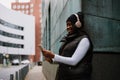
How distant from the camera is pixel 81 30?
3869mm

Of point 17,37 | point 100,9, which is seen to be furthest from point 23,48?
point 100,9

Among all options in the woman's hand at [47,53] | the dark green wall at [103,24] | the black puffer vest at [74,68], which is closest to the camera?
the woman's hand at [47,53]

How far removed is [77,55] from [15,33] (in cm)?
9854

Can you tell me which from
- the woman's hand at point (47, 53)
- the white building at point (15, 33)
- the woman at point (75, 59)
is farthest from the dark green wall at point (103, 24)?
the white building at point (15, 33)

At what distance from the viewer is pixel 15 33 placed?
101250 millimetres

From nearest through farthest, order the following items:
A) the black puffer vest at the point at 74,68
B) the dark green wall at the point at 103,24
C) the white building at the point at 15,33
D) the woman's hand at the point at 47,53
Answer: the woman's hand at the point at 47,53 < the black puffer vest at the point at 74,68 < the dark green wall at the point at 103,24 < the white building at the point at 15,33

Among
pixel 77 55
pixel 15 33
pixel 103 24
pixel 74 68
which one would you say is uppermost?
pixel 15 33

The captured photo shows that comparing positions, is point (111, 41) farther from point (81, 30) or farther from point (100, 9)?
point (81, 30)

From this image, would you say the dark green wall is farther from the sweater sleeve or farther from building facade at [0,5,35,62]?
building facade at [0,5,35,62]

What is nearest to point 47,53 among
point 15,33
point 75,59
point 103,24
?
point 75,59

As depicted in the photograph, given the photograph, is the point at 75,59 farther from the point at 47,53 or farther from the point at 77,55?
the point at 47,53

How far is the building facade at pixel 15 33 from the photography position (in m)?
91.0

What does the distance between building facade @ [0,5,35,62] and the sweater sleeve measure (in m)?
85.0

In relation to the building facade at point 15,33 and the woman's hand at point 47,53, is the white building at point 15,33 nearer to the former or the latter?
the building facade at point 15,33
